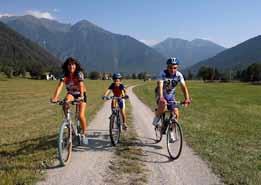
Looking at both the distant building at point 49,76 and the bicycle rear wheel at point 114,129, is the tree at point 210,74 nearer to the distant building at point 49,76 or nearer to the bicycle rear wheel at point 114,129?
the distant building at point 49,76

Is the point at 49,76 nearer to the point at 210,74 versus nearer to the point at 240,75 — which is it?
the point at 210,74

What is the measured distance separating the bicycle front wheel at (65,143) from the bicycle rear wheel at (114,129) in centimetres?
183

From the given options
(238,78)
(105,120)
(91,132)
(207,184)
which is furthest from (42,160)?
(238,78)

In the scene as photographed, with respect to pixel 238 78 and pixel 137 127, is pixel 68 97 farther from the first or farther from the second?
pixel 238 78

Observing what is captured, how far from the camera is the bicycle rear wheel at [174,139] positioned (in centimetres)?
866

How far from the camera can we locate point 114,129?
32.9ft

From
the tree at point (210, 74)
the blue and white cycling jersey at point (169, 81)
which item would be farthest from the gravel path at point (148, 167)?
the tree at point (210, 74)

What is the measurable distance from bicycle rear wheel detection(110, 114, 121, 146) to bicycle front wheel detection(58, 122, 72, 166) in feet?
6.00

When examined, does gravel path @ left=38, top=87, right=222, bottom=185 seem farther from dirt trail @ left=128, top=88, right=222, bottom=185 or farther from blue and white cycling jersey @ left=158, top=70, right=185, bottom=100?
blue and white cycling jersey @ left=158, top=70, right=185, bottom=100

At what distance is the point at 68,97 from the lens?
8.66 metres

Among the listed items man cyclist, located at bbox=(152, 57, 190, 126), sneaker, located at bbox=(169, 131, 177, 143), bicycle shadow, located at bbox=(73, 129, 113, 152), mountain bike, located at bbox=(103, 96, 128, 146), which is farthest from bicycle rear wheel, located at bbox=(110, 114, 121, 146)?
sneaker, located at bbox=(169, 131, 177, 143)

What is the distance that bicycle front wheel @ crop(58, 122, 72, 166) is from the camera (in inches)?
300

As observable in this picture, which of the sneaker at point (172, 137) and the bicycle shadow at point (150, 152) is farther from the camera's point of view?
the sneaker at point (172, 137)

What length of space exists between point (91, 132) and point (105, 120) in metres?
3.71
